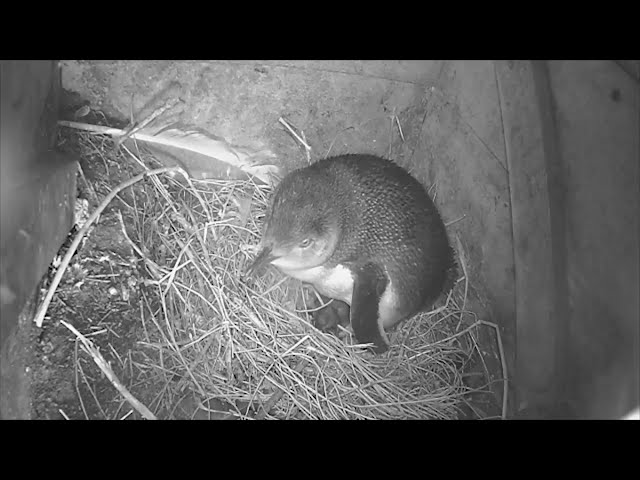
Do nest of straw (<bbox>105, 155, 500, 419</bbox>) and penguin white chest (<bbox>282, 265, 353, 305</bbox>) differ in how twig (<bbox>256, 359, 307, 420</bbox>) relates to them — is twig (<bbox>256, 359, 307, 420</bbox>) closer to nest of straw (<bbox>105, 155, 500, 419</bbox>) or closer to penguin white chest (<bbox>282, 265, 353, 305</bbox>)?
nest of straw (<bbox>105, 155, 500, 419</bbox>)

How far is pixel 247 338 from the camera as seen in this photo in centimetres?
257

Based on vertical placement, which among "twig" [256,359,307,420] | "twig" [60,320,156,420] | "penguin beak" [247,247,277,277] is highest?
"penguin beak" [247,247,277,277]

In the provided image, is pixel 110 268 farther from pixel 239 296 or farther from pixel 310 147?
pixel 310 147

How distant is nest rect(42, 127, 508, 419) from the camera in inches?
93.9

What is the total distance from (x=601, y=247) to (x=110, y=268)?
194cm

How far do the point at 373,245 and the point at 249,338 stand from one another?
716mm

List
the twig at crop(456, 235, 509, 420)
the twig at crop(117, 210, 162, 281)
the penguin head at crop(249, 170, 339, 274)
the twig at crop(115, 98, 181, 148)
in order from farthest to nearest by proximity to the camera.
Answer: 1. the twig at crop(115, 98, 181, 148)
2. the twig at crop(117, 210, 162, 281)
3. the twig at crop(456, 235, 509, 420)
4. the penguin head at crop(249, 170, 339, 274)

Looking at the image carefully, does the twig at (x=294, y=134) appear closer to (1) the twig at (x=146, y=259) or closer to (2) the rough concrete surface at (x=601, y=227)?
(1) the twig at (x=146, y=259)

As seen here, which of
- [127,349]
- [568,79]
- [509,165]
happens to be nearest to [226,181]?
[127,349]

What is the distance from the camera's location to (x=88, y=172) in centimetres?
254

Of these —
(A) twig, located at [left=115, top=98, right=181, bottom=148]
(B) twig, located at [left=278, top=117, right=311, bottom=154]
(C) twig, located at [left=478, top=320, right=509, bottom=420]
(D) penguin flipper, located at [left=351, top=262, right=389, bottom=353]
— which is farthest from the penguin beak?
(C) twig, located at [left=478, top=320, right=509, bottom=420]

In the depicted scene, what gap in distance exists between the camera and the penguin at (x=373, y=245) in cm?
239

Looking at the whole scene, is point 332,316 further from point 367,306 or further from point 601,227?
point 601,227

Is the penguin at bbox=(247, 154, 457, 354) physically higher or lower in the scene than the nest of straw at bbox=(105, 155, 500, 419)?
higher
